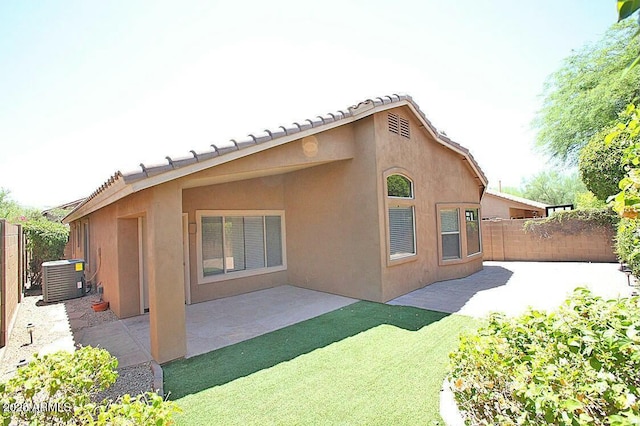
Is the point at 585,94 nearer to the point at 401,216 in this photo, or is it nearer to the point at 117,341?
the point at 401,216

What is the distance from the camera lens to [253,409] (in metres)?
4.26

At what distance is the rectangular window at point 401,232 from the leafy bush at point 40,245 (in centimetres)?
1676

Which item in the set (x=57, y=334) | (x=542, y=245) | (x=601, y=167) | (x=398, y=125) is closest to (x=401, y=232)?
(x=398, y=125)

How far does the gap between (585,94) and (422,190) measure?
48.0ft

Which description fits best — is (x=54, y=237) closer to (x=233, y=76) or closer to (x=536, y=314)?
(x=233, y=76)

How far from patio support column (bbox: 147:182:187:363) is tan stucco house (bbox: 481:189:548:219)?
2392cm

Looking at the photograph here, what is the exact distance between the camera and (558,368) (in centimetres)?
277

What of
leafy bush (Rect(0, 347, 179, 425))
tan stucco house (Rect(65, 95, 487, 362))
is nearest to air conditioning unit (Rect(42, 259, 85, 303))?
tan stucco house (Rect(65, 95, 487, 362))

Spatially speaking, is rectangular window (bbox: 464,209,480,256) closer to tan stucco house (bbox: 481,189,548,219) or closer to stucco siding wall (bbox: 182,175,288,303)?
stucco siding wall (bbox: 182,175,288,303)

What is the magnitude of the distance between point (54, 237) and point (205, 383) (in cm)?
1656

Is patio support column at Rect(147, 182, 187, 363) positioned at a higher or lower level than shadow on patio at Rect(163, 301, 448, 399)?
higher

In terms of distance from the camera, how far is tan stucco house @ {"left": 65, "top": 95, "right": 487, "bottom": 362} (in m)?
7.11

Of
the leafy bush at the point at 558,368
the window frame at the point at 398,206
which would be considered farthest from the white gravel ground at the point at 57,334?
the window frame at the point at 398,206

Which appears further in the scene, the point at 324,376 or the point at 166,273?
the point at 166,273
